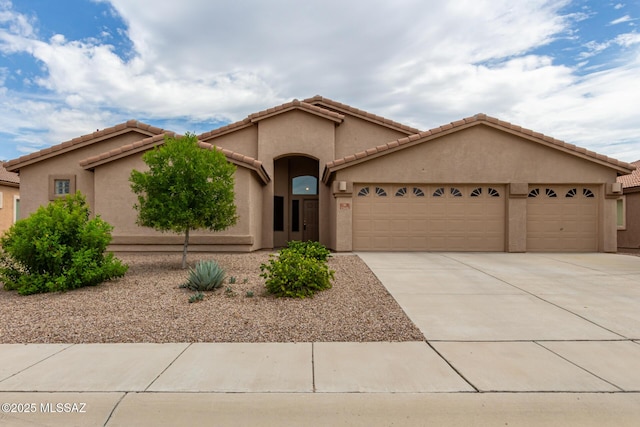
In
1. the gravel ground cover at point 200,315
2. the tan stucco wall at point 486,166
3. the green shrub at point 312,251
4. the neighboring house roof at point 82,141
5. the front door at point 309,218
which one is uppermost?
the neighboring house roof at point 82,141

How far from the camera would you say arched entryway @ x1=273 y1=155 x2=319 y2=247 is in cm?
1848

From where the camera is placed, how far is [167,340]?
490cm

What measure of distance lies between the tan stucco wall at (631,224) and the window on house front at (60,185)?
2515cm

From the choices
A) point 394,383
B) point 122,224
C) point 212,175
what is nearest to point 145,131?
point 122,224

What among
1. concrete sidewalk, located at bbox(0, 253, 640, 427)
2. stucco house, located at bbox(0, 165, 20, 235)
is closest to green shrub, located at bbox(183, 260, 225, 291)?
concrete sidewalk, located at bbox(0, 253, 640, 427)

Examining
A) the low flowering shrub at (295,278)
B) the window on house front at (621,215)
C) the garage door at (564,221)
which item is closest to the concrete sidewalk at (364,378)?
the low flowering shrub at (295,278)

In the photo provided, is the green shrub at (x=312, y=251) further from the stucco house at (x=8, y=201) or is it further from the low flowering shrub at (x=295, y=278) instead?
the stucco house at (x=8, y=201)

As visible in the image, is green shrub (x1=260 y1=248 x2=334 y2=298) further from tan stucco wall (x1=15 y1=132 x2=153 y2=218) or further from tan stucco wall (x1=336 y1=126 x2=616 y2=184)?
tan stucco wall (x1=15 y1=132 x2=153 y2=218)

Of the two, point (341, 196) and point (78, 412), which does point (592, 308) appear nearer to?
point (78, 412)

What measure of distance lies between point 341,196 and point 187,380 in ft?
35.8

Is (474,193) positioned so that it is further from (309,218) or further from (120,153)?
(120,153)

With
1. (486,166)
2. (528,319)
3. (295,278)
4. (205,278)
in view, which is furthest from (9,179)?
(528,319)

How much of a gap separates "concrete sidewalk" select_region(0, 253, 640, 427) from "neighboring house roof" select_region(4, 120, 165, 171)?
42.9ft

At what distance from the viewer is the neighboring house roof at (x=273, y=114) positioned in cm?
1636
